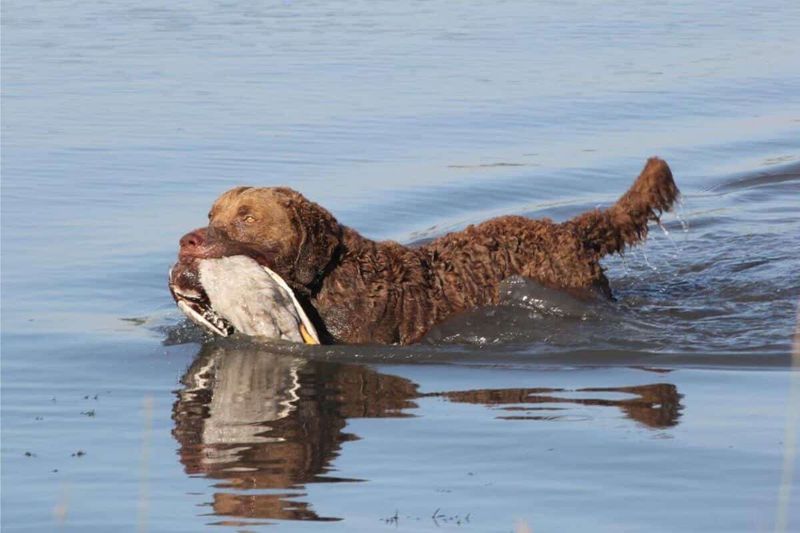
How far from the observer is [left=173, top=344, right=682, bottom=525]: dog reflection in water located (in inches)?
281

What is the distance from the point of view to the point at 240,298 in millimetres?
9625

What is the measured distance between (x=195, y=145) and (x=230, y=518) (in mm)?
9860

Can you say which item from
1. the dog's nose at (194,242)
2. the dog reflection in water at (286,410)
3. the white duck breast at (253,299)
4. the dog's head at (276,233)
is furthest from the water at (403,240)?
the dog's nose at (194,242)

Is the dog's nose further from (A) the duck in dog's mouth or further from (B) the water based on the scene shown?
(B) the water

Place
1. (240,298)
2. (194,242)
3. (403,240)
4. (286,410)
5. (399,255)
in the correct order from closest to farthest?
(286,410) < (194,242) < (240,298) < (399,255) < (403,240)

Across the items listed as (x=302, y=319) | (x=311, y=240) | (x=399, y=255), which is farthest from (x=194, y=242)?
(x=399, y=255)

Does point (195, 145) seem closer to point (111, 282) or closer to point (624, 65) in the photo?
point (111, 282)

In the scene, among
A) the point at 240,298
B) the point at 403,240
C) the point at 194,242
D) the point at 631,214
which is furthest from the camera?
the point at 403,240

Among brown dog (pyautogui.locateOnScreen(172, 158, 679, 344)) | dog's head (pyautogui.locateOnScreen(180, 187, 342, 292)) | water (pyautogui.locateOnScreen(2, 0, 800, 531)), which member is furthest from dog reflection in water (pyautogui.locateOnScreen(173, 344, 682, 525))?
dog's head (pyautogui.locateOnScreen(180, 187, 342, 292))

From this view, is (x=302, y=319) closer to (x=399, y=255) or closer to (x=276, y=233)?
(x=276, y=233)

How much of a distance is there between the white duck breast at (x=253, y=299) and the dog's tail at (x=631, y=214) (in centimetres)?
193

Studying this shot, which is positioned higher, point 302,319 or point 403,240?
point 403,240

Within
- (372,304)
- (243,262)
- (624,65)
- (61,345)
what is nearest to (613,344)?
(372,304)

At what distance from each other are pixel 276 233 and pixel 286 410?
1.43 meters
